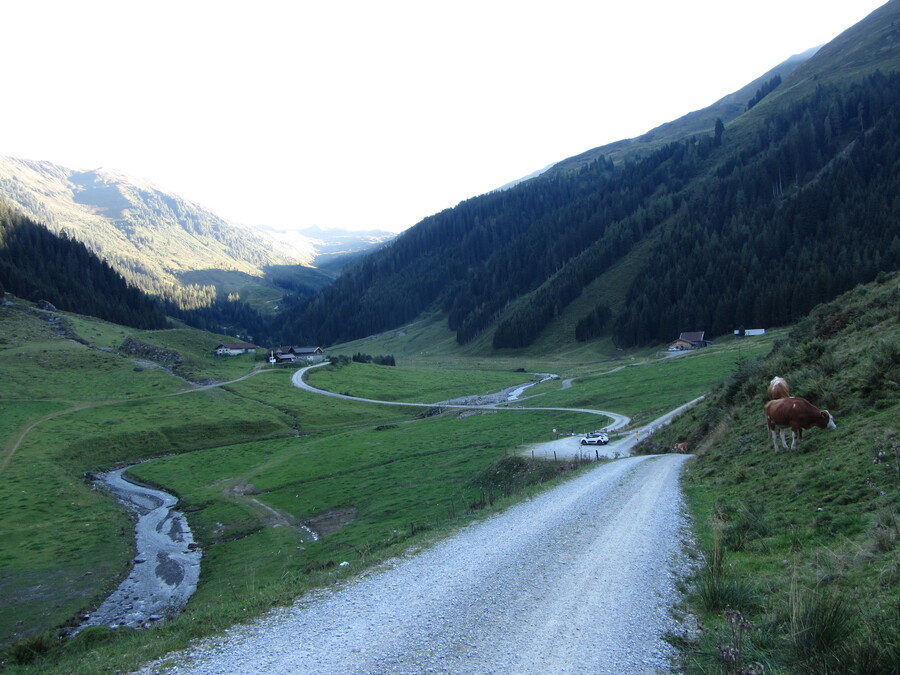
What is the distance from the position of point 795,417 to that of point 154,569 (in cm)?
4164

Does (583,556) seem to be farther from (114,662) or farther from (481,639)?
(114,662)

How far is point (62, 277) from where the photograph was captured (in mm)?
167500

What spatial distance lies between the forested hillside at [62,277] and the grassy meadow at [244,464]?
2347cm

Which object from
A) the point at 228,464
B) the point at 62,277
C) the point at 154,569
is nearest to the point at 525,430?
the point at 228,464

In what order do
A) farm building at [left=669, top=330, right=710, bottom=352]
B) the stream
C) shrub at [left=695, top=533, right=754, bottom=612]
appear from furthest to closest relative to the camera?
farm building at [left=669, top=330, right=710, bottom=352], the stream, shrub at [left=695, top=533, right=754, bottom=612]

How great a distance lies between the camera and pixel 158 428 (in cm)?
7712

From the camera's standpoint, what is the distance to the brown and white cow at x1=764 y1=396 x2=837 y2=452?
59.7 ft

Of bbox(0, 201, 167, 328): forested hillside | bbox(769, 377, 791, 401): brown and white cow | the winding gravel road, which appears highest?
bbox(0, 201, 167, 328): forested hillside

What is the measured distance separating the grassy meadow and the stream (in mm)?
1205

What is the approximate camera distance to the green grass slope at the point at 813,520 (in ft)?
20.2

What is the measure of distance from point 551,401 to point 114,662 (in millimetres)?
79758

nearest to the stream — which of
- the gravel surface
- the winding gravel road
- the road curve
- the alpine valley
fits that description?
the alpine valley

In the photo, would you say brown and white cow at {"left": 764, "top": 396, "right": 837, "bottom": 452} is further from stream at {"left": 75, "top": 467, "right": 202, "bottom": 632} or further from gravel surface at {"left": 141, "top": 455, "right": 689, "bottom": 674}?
stream at {"left": 75, "top": 467, "right": 202, "bottom": 632}

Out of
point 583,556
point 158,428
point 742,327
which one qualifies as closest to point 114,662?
point 583,556
